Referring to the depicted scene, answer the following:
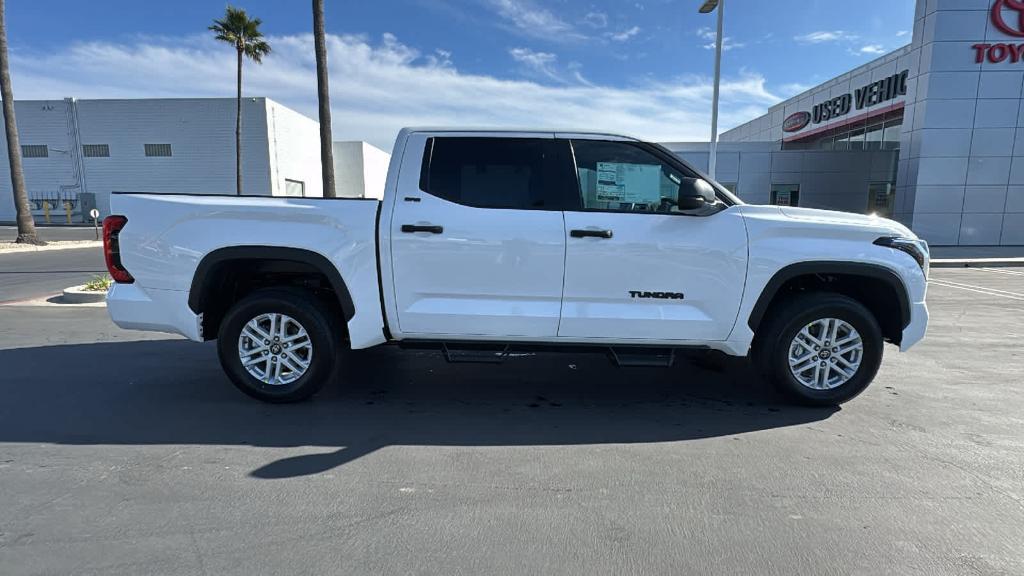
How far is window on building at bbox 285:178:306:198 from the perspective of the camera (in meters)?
38.2

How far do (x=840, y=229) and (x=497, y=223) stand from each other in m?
2.49

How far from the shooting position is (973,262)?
1449cm

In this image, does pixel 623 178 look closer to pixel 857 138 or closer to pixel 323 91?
pixel 323 91

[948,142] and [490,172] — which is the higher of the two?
[948,142]

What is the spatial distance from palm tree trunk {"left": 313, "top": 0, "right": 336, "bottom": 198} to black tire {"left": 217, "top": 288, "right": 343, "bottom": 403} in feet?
32.4

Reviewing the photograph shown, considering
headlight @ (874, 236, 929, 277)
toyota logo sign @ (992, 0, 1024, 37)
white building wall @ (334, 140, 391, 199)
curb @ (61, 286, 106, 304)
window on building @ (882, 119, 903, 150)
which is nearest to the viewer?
headlight @ (874, 236, 929, 277)

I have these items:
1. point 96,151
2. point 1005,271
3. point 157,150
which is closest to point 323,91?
point 1005,271

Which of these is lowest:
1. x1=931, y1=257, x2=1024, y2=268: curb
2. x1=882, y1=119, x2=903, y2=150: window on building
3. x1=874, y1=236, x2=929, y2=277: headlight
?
x1=931, y1=257, x2=1024, y2=268: curb

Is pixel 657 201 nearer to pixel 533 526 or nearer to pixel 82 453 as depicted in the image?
pixel 533 526

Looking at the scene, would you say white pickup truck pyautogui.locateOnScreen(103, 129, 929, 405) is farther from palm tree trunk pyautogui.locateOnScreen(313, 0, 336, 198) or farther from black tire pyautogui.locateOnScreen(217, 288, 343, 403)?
palm tree trunk pyautogui.locateOnScreen(313, 0, 336, 198)

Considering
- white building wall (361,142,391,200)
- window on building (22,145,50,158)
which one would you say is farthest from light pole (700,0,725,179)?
window on building (22,145,50,158)

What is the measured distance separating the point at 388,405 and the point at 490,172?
1.95m

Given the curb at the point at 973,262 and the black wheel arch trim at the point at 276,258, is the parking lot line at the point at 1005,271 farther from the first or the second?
the black wheel arch trim at the point at 276,258

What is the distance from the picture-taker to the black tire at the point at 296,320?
12.6 feet
